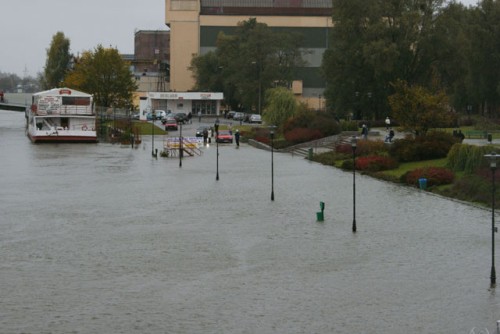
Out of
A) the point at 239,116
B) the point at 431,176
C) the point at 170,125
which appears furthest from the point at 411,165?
the point at 239,116

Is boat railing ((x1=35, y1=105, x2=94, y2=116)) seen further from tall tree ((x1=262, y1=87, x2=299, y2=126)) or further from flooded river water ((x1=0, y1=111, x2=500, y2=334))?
flooded river water ((x1=0, y1=111, x2=500, y2=334))

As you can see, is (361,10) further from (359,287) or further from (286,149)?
(359,287)

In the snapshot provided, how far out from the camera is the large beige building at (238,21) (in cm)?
15575

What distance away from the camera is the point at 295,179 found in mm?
58469

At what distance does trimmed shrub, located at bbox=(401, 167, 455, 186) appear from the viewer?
2046 inches

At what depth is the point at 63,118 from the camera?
9775cm

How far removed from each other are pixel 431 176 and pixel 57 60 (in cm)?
13288

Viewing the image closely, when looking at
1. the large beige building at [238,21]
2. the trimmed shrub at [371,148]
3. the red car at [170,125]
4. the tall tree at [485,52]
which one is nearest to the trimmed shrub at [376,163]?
the trimmed shrub at [371,148]

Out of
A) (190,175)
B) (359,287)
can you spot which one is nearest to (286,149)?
(190,175)

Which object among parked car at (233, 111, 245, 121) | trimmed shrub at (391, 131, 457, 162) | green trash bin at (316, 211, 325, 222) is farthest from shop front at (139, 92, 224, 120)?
green trash bin at (316, 211, 325, 222)

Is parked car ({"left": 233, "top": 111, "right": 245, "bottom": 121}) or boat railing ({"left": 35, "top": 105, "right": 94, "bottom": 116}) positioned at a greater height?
boat railing ({"left": 35, "top": 105, "right": 94, "bottom": 116})

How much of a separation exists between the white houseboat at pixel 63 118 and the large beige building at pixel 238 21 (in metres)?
59.5

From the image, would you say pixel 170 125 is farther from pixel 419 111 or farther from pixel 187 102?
pixel 419 111

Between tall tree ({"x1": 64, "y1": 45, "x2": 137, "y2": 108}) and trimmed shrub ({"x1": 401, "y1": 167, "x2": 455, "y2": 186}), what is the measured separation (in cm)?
8326
